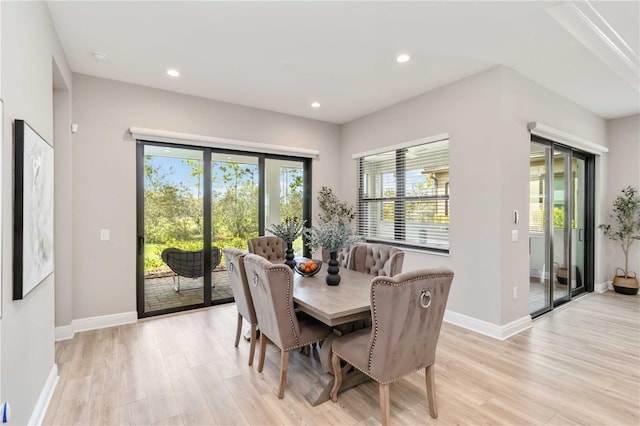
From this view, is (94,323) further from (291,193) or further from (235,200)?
(291,193)

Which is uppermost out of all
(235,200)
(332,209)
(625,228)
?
(235,200)

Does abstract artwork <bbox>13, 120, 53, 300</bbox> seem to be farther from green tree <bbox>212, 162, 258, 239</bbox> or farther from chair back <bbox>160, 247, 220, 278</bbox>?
green tree <bbox>212, 162, 258, 239</bbox>

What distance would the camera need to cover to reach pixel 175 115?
4.11 m

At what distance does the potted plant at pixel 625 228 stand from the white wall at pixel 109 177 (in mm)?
6633

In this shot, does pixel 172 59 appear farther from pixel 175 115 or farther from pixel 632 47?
pixel 632 47

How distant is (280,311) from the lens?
2209 mm

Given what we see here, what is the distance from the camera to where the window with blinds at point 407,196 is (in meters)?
4.05

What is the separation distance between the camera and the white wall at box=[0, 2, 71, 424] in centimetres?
157

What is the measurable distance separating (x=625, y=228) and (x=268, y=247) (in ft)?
18.4

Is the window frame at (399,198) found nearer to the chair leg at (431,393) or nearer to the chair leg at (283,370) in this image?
the chair leg at (431,393)

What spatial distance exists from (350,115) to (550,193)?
120 inches

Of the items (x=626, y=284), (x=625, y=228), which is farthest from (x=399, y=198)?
(x=626, y=284)

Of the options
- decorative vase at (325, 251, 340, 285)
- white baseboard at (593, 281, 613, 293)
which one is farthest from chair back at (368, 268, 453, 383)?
white baseboard at (593, 281, 613, 293)

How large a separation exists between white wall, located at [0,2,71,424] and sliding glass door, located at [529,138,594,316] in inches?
185
